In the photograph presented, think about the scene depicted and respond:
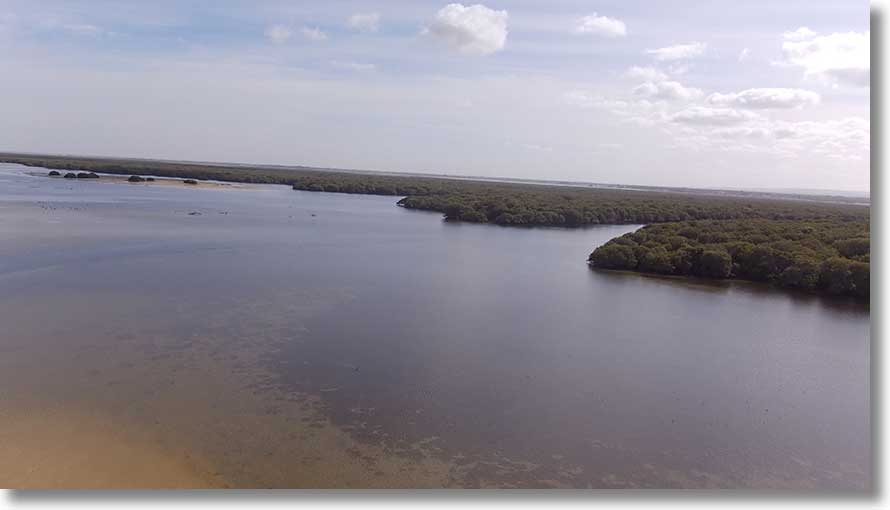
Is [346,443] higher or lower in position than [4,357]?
lower

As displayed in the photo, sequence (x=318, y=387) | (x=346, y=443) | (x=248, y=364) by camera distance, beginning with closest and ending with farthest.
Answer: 1. (x=346, y=443)
2. (x=318, y=387)
3. (x=248, y=364)

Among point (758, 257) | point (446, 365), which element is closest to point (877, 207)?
point (446, 365)

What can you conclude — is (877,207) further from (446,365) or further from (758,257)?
(758,257)

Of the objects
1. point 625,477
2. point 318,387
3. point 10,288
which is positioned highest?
point 10,288

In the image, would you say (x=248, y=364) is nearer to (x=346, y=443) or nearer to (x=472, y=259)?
(x=346, y=443)

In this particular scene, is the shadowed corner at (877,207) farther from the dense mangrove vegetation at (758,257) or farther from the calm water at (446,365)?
the dense mangrove vegetation at (758,257)

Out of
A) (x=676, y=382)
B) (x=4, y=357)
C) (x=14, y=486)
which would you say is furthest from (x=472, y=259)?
(x=14, y=486)

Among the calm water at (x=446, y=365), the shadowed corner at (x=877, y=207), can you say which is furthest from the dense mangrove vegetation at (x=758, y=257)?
the shadowed corner at (x=877, y=207)

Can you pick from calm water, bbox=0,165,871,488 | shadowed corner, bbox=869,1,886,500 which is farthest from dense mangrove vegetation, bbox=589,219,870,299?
shadowed corner, bbox=869,1,886,500

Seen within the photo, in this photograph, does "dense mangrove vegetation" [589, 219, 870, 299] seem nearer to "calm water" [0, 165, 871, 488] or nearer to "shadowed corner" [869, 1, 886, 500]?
"calm water" [0, 165, 871, 488]
